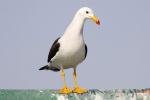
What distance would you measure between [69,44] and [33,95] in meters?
1.27

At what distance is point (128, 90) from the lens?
283 inches

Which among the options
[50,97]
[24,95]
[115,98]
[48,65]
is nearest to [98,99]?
[115,98]

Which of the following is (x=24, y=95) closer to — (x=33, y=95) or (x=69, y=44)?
(x=33, y=95)

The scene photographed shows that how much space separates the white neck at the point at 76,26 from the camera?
7624 millimetres

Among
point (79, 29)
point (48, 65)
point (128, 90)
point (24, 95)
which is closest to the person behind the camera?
point (24, 95)

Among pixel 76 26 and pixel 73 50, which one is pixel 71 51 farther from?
pixel 76 26

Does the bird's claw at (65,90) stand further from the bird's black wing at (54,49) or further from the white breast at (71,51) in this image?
the bird's black wing at (54,49)

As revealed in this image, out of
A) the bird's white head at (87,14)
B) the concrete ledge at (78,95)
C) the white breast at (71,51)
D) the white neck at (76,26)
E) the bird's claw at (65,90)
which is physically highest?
the bird's white head at (87,14)

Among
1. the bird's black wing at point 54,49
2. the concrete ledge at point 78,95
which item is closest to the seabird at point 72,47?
the bird's black wing at point 54,49

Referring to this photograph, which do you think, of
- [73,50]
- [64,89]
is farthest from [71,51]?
[64,89]

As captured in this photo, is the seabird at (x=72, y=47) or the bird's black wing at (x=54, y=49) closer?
the seabird at (x=72, y=47)

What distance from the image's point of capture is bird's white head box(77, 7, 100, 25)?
783cm

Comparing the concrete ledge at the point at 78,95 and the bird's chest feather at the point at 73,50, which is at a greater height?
the bird's chest feather at the point at 73,50

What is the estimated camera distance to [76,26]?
7680mm
